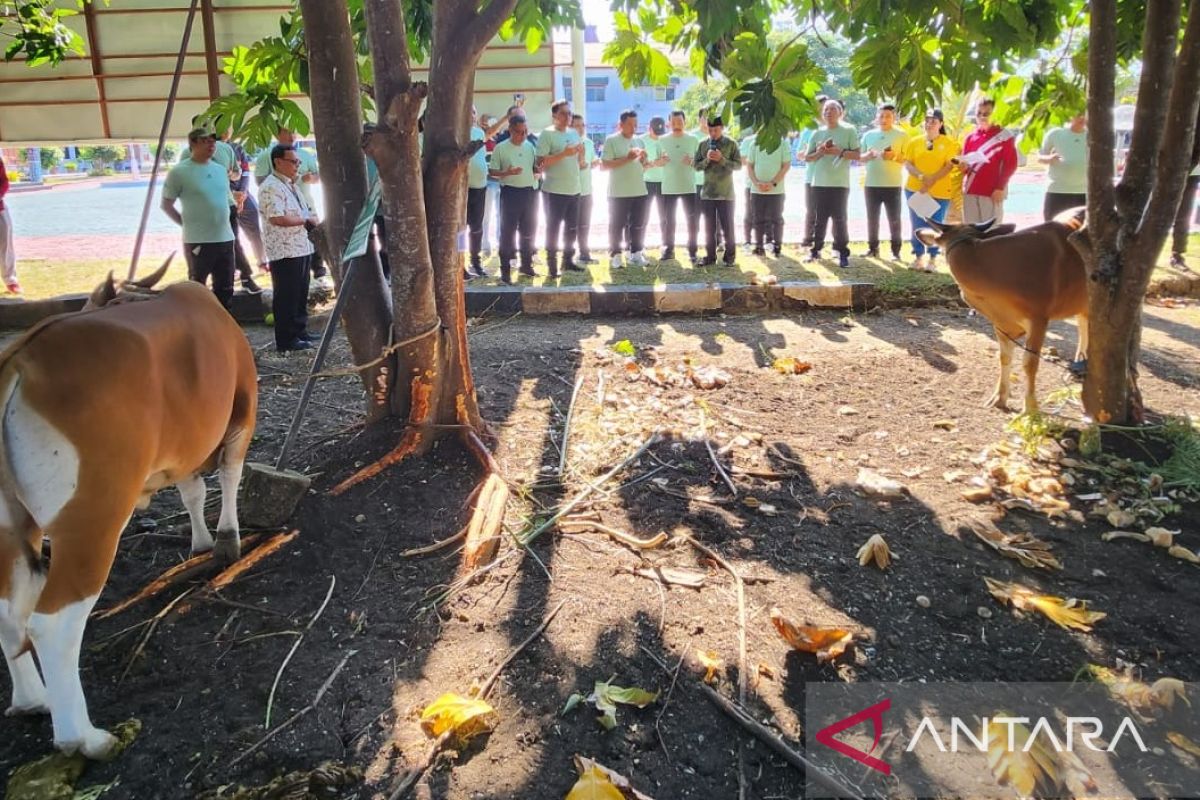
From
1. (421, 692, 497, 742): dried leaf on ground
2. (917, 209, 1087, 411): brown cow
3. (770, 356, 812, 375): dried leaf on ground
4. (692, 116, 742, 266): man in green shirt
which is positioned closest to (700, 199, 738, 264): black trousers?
(692, 116, 742, 266): man in green shirt

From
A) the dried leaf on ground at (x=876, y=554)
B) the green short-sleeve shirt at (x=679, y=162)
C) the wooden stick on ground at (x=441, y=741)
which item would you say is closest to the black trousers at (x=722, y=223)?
the green short-sleeve shirt at (x=679, y=162)

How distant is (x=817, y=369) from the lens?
6.71 metres

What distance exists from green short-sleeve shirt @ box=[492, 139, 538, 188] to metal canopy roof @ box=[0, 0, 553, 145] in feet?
9.90

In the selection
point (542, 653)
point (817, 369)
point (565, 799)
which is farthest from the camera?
point (817, 369)

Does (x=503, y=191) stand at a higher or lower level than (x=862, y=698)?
higher

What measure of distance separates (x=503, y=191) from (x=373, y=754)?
8487 millimetres

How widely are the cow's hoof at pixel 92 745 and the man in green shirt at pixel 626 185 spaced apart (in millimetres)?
→ 8856

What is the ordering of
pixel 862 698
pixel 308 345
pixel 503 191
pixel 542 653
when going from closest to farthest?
pixel 862 698
pixel 542 653
pixel 308 345
pixel 503 191

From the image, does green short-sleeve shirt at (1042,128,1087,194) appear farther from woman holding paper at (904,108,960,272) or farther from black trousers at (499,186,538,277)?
black trousers at (499,186,538,277)

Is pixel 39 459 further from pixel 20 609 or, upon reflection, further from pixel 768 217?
pixel 768 217

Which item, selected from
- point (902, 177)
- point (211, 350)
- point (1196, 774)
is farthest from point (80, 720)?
point (902, 177)

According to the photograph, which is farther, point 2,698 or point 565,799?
point 2,698

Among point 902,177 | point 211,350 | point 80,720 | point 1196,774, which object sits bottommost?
point 1196,774

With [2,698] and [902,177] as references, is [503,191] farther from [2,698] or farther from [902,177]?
[2,698]
